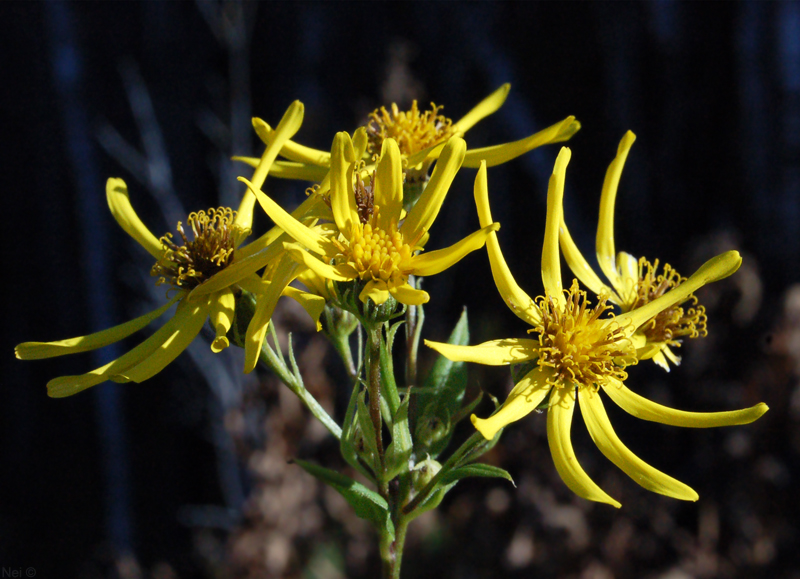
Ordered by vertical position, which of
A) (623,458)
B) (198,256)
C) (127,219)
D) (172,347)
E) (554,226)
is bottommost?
(623,458)

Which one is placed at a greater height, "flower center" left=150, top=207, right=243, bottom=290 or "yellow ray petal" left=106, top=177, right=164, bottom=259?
"yellow ray petal" left=106, top=177, right=164, bottom=259

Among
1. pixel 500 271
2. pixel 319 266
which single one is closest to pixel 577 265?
pixel 500 271

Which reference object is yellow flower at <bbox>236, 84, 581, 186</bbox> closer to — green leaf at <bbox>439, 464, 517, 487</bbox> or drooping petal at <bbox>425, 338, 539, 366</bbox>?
drooping petal at <bbox>425, 338, 539, 366</bbox>

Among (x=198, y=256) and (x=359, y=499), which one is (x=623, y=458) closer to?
(x=359, y=499)

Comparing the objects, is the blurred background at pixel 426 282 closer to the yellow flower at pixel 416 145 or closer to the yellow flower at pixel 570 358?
the yellow flower at pixel 416 145

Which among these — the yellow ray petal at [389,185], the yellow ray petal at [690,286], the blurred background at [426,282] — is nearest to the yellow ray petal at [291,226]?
the yellow ray petal at [389,185]

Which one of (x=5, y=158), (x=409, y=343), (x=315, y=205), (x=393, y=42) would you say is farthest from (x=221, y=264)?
(x=5, y=158)

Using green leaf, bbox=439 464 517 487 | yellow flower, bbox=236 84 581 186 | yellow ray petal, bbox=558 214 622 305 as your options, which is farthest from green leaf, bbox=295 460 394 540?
yellow ray petal, bbox=558 214 622 305
